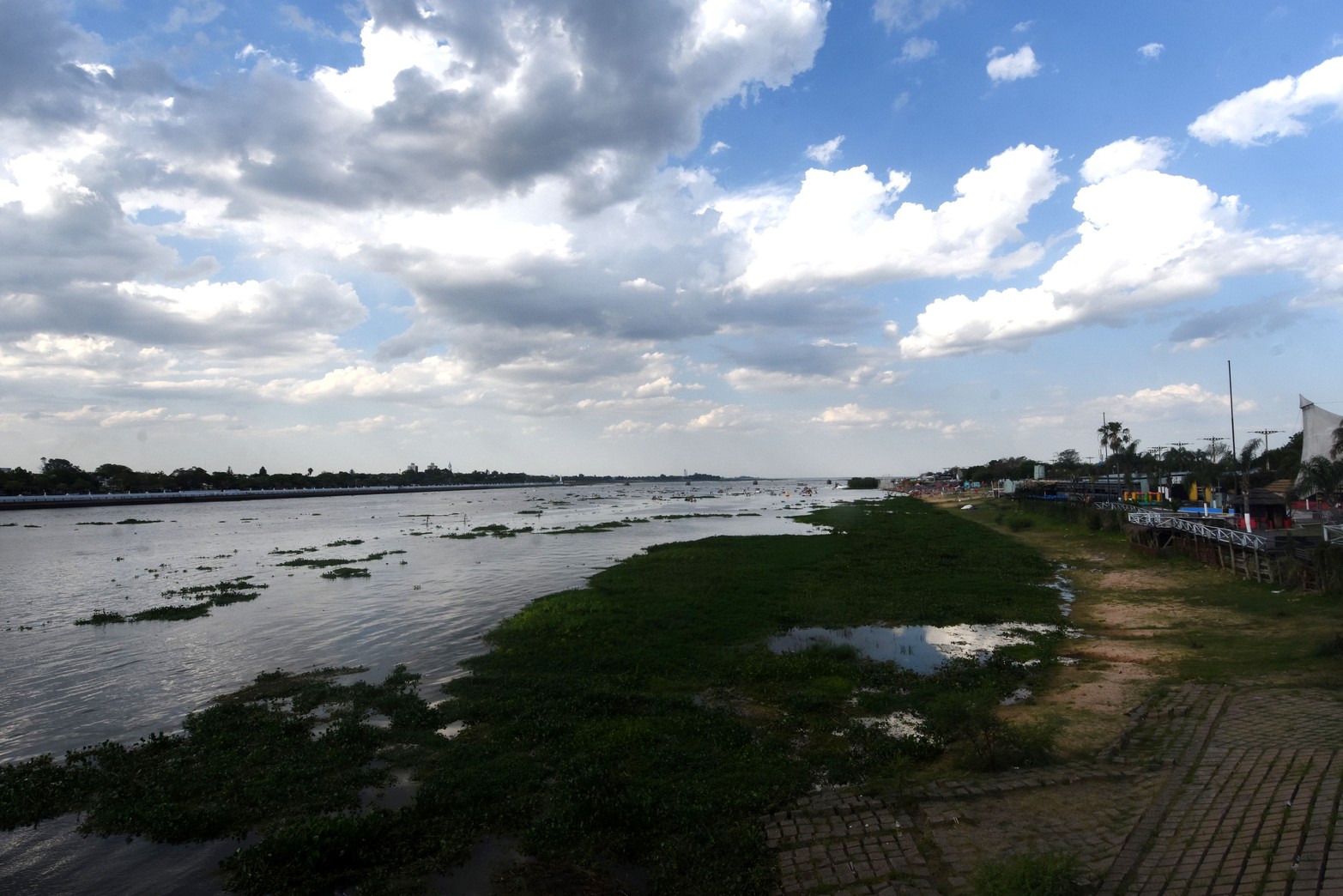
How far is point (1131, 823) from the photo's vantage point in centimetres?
895

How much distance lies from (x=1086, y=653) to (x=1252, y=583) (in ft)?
45.0

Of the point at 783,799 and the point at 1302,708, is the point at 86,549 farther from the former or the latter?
the point at 1302,708

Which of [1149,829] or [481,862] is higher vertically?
[1149,829]

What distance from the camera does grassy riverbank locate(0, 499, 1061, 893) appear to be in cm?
930

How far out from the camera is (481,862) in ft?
30.3

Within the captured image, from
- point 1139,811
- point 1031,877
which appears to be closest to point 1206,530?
point 1139,811

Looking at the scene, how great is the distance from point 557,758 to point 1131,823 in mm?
8912

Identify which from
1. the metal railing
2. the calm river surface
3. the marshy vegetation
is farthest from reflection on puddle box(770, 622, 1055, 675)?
the marshy vegetation

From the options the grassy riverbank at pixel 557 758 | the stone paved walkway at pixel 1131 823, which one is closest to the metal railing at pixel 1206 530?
the grassy riverbank at pixel 557 758

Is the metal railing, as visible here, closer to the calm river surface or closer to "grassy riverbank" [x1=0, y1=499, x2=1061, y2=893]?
"grassy riverbank" [x1=0, y1=499, x2=1061, y2=893]

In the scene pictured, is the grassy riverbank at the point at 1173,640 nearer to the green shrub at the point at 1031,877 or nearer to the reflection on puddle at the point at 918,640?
the reflection on puddle at the point at 918,640

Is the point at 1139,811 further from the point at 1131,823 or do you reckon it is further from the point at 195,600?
→ the point at 195,600

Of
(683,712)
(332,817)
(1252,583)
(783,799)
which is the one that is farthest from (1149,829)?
(1252,583)

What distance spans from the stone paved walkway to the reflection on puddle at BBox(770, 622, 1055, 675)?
753 centimetres
